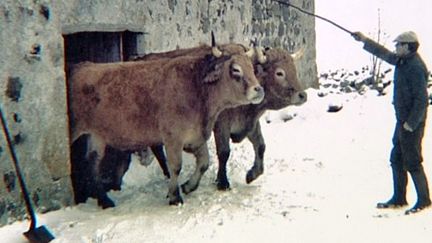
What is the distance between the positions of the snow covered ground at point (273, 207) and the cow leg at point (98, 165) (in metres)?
0.13

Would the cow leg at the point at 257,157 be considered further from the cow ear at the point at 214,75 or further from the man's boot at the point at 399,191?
the man's boot at the point at 399,191

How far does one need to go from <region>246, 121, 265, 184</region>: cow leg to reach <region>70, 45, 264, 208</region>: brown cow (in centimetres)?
95

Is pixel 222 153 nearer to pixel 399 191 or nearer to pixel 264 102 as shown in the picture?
pixel 264 102

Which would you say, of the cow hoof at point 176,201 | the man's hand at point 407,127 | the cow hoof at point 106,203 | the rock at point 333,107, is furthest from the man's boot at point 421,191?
the rock at point 333,107

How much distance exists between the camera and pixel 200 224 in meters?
6.58

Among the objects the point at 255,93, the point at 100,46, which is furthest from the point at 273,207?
the point at 100,46

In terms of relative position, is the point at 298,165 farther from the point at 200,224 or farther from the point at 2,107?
the point at 2,107

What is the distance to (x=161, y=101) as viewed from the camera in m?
7.33

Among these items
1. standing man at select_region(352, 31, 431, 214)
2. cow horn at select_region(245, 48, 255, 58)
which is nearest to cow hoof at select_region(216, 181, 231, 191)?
cow horn at select_region(245, 48, 255, 58)

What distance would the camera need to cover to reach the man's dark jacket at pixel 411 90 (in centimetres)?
695

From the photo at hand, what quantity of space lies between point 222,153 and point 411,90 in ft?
6.98

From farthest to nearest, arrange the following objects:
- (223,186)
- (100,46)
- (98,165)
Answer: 1. (100,46)
2. (223,186)
3. (98,165)

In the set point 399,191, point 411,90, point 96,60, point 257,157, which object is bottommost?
point 399,191

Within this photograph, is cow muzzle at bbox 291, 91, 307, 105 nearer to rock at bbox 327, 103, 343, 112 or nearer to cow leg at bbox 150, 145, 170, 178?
cow leg at bbox 150, 145, 170, 178
